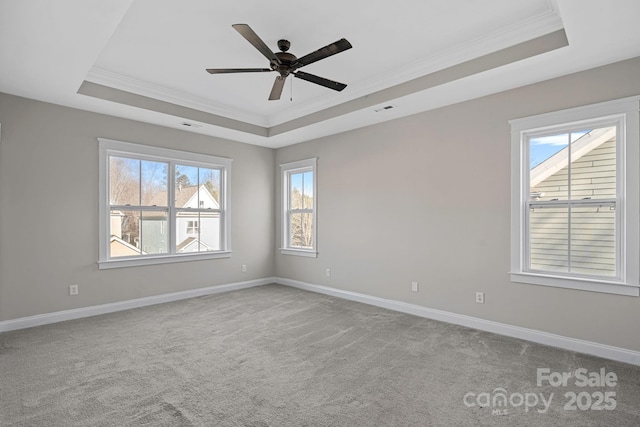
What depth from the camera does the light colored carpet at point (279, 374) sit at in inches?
82.8

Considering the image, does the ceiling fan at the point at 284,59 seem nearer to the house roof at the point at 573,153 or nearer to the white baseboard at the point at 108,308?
the house roof at the point at 573,153

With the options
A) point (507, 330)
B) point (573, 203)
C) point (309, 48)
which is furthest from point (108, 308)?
point (573, 203)

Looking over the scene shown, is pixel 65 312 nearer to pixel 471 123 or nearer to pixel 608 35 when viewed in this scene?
pixel 471 123

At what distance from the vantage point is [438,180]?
4.08 meters

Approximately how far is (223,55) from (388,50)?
65.1 inches

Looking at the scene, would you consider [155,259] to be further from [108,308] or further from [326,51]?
[326,51]

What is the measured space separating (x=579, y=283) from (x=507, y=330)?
824 mm

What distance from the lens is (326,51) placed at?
256cm

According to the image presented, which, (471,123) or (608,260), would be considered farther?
(471,123)

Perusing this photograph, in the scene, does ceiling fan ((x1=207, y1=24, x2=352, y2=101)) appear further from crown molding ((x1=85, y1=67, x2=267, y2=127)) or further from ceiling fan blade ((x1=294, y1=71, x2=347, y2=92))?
crown molding ((x1=85, y1=67, x2=267, y2=127))

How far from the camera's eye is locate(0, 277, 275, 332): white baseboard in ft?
12.1

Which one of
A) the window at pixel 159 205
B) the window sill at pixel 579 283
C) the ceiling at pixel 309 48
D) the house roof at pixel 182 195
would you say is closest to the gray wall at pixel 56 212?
the window at pixel 159 205

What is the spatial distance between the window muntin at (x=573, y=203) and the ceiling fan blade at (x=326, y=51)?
2247 mm

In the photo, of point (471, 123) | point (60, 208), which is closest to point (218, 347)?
point (60, 208)
